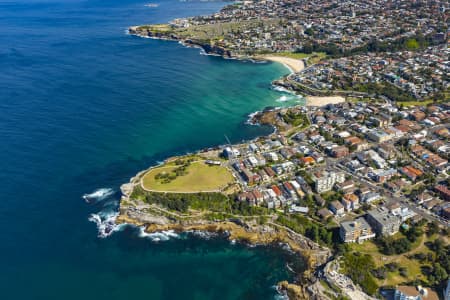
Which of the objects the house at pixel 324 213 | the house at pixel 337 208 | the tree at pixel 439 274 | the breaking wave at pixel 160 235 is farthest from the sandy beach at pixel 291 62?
the tree at pixel 439 274

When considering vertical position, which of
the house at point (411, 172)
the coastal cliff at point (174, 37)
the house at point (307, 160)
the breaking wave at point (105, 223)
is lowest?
the breaking wave at point (105, 223)

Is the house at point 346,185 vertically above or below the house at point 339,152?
below

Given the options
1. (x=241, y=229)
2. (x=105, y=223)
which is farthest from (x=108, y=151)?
(x=241, y=229)

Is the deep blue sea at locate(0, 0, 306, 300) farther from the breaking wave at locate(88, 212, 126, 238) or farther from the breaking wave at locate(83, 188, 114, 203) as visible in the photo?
the breaking wave at locate(83, 188, 114, 203)

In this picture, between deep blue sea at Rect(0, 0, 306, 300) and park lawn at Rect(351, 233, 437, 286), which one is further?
deep blue sea at Rect(0, 0, 306, 300)

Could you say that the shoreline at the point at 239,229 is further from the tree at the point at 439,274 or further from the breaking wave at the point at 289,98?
the breaking wave at the point at 289,98

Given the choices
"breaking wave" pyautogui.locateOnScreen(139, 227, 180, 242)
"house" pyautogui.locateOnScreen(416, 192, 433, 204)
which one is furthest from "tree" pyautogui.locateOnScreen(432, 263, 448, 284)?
"breaking wave" pyautogui.locateOnScreen(139, 227, 180, 242)

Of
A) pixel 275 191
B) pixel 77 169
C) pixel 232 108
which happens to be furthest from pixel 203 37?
pixel 275 191

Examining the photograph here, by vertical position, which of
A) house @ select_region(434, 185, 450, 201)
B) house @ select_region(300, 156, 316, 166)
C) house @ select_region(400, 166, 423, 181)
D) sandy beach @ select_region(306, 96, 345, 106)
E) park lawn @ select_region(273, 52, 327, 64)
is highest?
park lawn @ select_region(273, 52, 327, 64)
